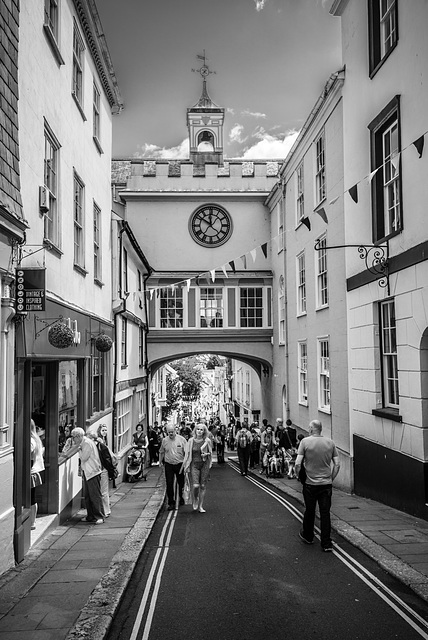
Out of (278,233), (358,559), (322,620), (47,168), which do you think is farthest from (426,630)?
(278,233)

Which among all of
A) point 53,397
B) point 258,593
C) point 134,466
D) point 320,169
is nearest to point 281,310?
point 320,169

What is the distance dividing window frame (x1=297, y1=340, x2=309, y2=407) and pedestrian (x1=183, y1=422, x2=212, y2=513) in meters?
9.06

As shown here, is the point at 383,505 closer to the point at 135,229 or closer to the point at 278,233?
the point at 278,233

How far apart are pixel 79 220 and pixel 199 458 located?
5598 millimetres

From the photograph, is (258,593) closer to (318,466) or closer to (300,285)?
(318,466)

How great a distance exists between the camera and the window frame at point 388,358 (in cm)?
1170

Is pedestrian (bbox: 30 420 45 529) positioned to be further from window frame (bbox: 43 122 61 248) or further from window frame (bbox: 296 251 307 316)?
window frame (bbox: 296 251 307 316)

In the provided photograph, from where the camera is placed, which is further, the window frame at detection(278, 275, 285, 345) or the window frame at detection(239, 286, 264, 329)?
the window frame at detection(239, 286, 264, 329)

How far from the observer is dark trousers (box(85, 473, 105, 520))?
10.3 metres

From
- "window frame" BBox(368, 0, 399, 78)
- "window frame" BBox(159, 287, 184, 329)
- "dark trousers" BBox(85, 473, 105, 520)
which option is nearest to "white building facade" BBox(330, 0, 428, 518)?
"window frame" BBox(368, 0, 399, 78)

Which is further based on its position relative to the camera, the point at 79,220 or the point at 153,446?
the point at 153,446

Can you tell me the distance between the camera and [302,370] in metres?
20.9

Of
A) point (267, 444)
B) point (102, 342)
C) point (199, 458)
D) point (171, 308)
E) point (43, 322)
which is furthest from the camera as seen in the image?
point (171, 308)

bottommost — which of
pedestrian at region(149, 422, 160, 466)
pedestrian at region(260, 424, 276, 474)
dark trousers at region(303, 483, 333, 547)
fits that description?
pedestrian at region(149, 422, 160, 466)
